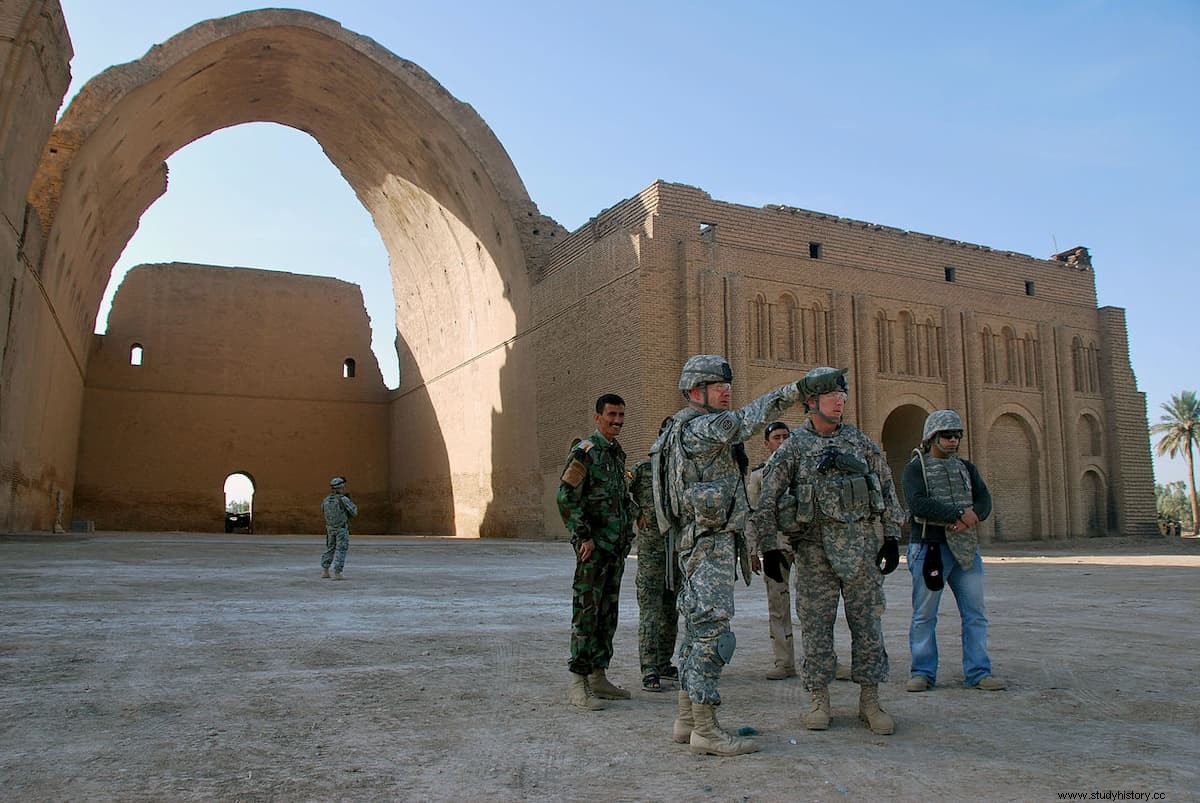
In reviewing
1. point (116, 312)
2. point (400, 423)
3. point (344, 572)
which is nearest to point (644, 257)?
point (344, 572)

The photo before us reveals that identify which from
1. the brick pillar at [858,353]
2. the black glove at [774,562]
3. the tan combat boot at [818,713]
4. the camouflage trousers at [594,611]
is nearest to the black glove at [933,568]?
the black glove at [774,562]

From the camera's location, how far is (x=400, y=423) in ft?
111

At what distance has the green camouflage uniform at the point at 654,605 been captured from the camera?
195 inches

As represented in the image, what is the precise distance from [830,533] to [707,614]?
75cm

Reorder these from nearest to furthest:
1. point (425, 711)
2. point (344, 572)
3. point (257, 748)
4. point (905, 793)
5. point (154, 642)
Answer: point (905, 793) < point (257, 748) < point (425, 711) < point (154, 642) < point (344, 572)

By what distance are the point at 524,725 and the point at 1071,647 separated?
384 cm

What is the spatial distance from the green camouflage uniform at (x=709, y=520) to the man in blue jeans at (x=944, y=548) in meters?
1.56

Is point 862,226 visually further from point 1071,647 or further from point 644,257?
point 1071,647

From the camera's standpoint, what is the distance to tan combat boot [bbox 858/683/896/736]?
3.80 m

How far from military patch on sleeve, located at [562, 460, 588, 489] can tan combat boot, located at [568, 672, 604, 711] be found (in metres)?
0.91

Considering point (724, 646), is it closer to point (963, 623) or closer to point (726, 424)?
point (726, 424)

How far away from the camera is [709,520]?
382cm

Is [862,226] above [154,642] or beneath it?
above

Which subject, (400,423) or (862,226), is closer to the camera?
(862,226)
